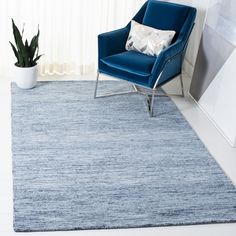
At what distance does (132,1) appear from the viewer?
4090 millimetres

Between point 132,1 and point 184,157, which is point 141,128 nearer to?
point 184,157

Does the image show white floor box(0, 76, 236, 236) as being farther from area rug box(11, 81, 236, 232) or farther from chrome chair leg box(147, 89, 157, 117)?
chrome chair leg box(147, 89, 157, 117)

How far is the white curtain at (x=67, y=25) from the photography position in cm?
395

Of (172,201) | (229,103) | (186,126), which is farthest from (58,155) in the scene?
(229,103)

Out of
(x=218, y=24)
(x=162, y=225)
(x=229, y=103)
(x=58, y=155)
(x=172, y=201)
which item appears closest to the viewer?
(x=162, y=225)

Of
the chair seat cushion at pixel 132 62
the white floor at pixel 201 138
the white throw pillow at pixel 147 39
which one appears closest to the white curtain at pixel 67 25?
the white floor at pixel 201 138

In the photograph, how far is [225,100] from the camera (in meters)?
3.27

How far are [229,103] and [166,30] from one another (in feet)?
3.08

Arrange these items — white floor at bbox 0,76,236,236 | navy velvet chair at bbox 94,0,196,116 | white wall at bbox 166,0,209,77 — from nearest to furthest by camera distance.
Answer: white floor at bbox 0,76,236,236 < navy velvet chair at bbox 94,0,196,116 < white wall at bbox 166,0,209,77

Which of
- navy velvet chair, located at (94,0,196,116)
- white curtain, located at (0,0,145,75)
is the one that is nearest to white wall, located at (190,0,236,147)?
navy velvet chair, located at (94,0,196,116)

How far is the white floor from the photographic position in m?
2.21

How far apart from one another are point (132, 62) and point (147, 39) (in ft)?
1.15

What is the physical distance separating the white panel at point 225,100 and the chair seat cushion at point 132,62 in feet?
1.88

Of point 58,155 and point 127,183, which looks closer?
point 127,183
